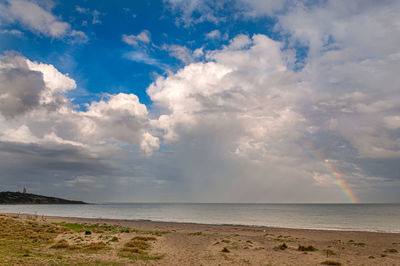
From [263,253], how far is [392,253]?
42.8 ft

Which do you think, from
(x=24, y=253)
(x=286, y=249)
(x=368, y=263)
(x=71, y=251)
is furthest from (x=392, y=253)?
(x=24, y=253)

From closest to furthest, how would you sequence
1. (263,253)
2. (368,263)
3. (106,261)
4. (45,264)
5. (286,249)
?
(45,264)
(106,261)
(368,263)
(263,253)
(286,249)

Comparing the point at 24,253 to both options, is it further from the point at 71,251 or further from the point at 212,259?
the point at 212,259

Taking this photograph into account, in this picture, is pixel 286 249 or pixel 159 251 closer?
pixel 159 251

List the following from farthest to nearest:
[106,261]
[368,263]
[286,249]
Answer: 1. [286,249]
2. [368,263]
3. [106,261]

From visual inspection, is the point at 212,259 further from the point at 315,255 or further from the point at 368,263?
the point at 368,263

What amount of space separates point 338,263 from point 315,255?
13.5 ft

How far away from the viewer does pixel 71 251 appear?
22.7m

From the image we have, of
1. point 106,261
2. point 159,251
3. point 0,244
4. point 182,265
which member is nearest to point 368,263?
point 182,265

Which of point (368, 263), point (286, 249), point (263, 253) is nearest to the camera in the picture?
point (368, 263)

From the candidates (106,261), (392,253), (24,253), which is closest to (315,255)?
(392,253)

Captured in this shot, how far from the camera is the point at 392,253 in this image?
26203 mm

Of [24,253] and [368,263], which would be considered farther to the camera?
[368,263]

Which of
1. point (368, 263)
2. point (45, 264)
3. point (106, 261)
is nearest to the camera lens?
point (45, 264)
